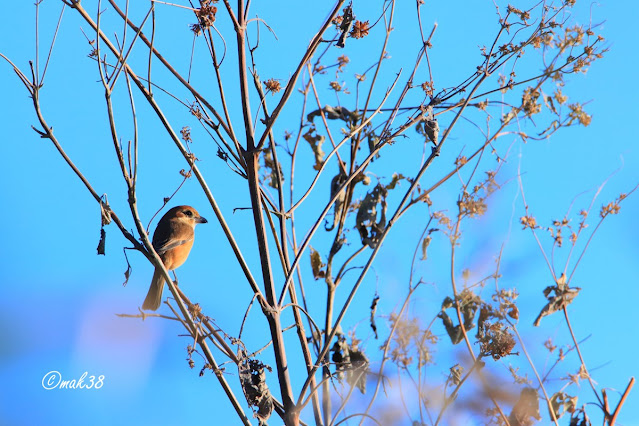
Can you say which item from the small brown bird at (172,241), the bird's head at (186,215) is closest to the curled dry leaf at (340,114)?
the small brown bird at (172,241)

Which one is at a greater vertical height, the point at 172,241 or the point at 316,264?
the point at 172,241

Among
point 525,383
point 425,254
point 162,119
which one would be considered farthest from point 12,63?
point 525,383

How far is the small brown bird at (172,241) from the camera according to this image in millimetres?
5348

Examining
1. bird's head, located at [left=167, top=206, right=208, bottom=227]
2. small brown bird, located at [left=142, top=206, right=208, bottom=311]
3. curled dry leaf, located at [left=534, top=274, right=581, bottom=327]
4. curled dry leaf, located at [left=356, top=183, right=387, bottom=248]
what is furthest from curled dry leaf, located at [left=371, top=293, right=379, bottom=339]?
bird's head, located at [left=167, top=206, right=208, bottom=227]

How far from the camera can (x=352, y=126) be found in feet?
12.4

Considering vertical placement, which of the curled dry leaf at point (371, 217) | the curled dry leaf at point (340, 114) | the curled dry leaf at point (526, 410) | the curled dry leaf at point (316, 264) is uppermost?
the curled dry leaf at point (340, 114)

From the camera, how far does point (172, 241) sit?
18.1 feet

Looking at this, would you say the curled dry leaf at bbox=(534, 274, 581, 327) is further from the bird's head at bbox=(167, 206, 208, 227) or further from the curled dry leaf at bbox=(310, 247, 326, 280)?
the bird's head at bbox=(167, 206, 208, 227)

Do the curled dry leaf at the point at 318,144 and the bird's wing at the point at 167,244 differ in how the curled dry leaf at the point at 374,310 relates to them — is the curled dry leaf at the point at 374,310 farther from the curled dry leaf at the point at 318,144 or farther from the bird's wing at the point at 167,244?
Result: the bird's wing at the point at 167,244

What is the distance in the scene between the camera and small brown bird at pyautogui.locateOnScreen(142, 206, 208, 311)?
535cm

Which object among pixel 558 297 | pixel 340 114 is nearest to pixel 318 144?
pixel 340 114

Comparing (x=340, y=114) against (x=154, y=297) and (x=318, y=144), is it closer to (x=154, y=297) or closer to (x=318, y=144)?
(x=318, y=144)

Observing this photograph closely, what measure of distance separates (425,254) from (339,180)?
637 millimetres

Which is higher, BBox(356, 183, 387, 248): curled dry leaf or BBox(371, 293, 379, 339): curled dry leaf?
BBox(356, 183, 387, 248): curled dry leaf
